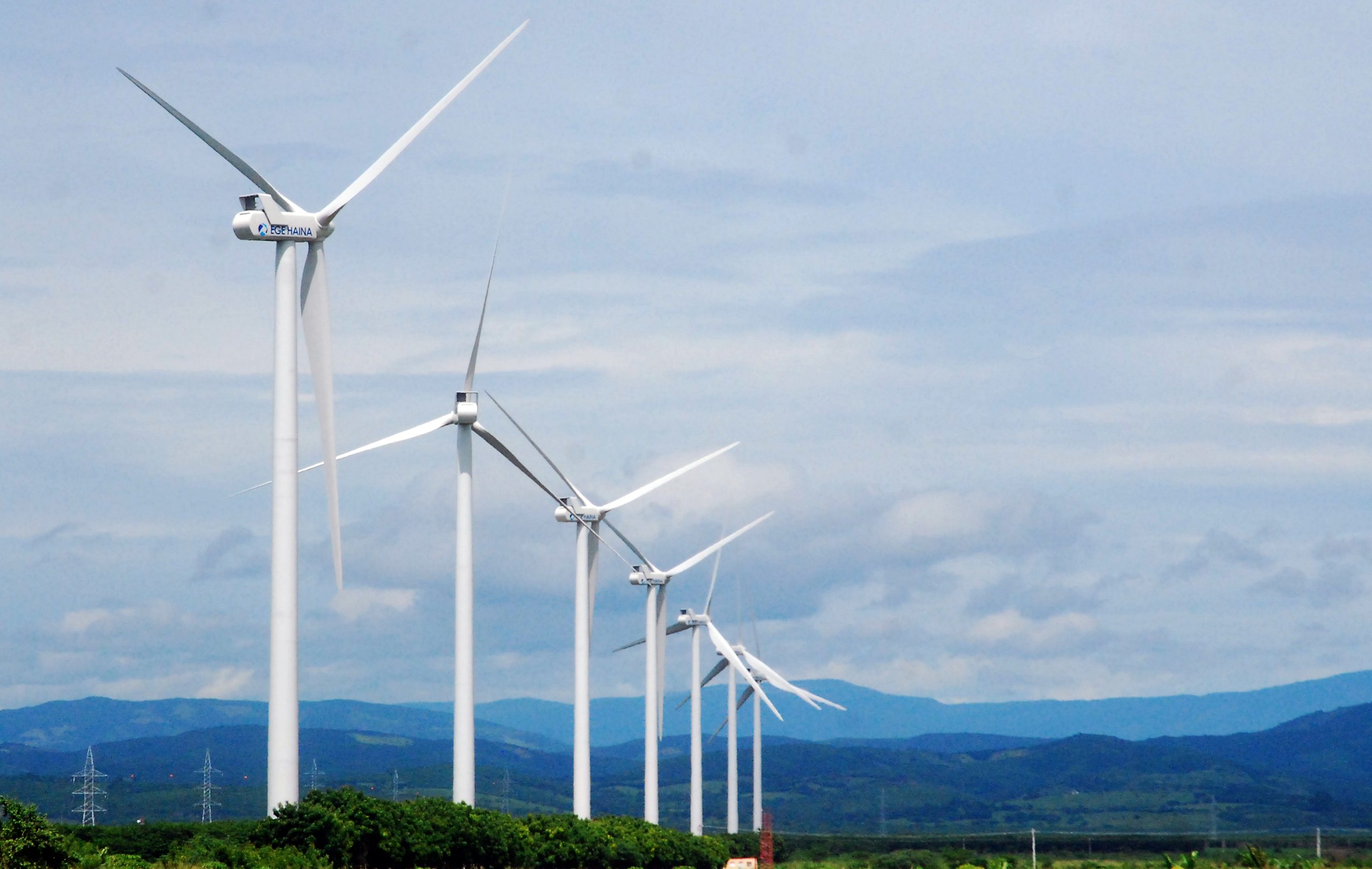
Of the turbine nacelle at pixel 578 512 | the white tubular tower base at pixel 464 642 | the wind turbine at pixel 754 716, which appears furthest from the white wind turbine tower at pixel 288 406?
the wind turbine at pixel 754 716

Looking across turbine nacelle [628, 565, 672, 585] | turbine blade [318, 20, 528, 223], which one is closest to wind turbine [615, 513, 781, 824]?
turbine nacelle [628, 565, 672, 585]

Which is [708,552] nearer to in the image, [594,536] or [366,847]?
[594,536]

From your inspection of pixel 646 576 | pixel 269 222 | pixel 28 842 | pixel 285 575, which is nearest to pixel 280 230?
pixel 269 222

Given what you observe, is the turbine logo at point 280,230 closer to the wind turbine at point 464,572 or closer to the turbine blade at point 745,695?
the wind turbine at point 464,572

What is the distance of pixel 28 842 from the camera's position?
41.8 meters

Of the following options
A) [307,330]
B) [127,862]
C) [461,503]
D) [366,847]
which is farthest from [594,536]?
[127,862]

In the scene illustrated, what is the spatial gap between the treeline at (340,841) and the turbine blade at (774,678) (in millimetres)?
47778

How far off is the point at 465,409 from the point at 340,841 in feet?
80.4

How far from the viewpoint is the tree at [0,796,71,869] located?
4156 centimetres

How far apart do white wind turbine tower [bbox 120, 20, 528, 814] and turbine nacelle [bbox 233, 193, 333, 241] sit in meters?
0.02

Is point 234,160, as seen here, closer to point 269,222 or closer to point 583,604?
point 269,222

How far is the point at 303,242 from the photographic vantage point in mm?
52594

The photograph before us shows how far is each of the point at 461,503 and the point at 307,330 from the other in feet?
75.2

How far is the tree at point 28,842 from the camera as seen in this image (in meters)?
41.6
